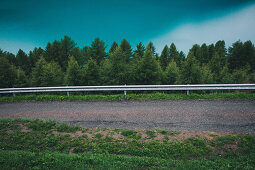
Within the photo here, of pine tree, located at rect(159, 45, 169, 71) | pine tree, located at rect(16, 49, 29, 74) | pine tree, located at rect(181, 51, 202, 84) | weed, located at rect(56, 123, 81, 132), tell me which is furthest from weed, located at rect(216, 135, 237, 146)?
pine tree, located at rect(16, 49, 29, 74)

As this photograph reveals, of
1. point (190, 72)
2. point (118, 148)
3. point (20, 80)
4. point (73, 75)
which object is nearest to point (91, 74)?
point (73, 75)

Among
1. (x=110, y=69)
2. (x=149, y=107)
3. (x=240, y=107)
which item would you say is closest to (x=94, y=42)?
(x=110, y=69)

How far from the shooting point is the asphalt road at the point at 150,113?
17.5ft

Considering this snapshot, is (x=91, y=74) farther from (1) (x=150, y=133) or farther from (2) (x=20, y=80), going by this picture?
(1) (x=150, y=133)

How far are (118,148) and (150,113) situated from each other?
107 inches

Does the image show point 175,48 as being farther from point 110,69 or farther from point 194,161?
point 194,161

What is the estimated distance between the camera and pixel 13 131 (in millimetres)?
5305

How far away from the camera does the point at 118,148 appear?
430 cm

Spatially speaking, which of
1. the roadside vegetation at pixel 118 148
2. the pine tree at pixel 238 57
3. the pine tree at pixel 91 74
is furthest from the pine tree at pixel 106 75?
the pine tree at pixel 238 57

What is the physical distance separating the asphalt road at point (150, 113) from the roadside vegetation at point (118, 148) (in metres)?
0.54

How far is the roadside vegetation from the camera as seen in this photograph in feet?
11.7

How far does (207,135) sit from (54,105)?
8.18 m

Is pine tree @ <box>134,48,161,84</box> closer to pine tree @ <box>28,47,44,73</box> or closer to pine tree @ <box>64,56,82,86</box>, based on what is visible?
pine tree @ <box>64,56,82,86</box>

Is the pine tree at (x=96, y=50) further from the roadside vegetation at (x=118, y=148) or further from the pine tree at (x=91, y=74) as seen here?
the roadside vegetation at (x=118, y=148)
